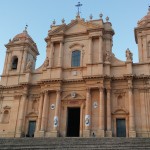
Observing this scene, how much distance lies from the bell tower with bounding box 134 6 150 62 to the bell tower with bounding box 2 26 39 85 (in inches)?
461

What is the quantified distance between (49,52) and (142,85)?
34.9ft

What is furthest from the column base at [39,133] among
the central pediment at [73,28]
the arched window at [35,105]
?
the central pediment at [73,28]

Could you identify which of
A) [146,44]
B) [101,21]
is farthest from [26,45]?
[146,44]

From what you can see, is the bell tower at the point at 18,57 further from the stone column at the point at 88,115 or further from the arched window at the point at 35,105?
the stone column at the point at 88,115

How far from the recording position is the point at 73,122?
26.1 metres

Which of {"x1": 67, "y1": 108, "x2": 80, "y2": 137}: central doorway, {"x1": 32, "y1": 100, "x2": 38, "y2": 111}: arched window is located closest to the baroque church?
{"x1": 67, "y1": 108, "x2": 80, "y2": 137}: central doorway

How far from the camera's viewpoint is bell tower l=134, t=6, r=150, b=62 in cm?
2594

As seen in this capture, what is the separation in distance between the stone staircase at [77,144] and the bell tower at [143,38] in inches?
426

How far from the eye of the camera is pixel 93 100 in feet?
81.5

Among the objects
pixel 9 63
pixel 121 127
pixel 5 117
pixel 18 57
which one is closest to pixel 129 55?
pixel 121 127

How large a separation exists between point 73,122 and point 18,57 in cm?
1028

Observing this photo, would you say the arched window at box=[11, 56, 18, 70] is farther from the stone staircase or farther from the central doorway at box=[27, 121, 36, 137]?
the stone staircase

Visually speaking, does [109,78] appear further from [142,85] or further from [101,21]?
[101,21]

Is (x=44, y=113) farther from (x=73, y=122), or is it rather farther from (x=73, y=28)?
(x=73, y=28)
